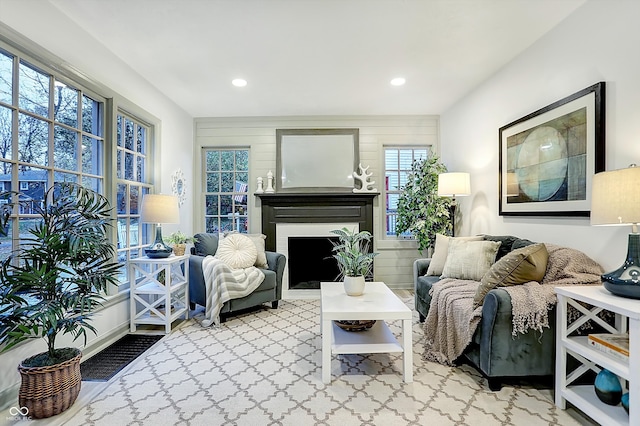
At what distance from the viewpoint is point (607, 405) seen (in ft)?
5.64

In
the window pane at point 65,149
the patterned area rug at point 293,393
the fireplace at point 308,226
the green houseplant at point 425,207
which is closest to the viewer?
the patterned area rug at point 293,393

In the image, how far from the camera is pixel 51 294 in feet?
6.22

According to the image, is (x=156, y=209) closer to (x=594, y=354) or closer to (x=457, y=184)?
(x=457, y=184)

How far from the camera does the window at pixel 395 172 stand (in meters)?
4.88

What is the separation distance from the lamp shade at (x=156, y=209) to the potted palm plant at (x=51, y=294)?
0.96 meters

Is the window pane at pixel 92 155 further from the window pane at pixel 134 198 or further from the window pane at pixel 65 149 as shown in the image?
the window pane at pixel 134 198

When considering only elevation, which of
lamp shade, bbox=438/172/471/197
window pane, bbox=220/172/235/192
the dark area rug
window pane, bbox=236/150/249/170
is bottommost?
the dark area rug

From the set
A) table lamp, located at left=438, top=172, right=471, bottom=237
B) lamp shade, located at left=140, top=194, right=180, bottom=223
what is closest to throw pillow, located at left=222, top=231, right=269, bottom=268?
lamp shade, located at left=140, top=194, right=180, bottom=223

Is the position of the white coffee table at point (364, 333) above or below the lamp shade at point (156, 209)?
below

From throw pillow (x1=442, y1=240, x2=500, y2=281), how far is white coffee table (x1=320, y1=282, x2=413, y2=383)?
844 mm

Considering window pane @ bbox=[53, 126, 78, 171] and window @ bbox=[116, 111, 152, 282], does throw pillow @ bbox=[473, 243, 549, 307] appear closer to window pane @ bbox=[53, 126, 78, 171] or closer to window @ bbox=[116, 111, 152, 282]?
window @ bbox=[116, 111, 152, 282]

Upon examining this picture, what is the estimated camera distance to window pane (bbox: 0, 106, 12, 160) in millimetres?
2004

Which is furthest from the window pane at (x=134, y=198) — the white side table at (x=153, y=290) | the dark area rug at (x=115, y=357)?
the dark area rug at (x=115, y=357)

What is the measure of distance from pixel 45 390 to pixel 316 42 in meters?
3.03
